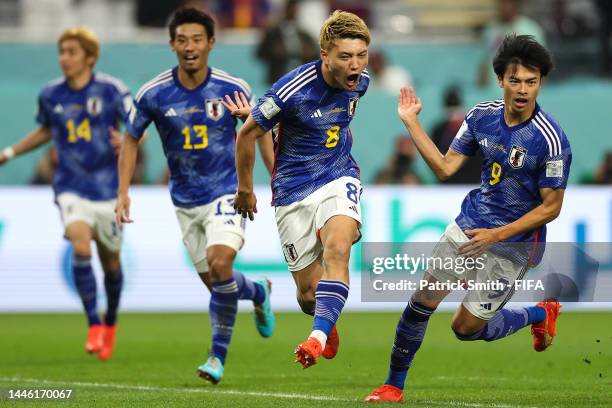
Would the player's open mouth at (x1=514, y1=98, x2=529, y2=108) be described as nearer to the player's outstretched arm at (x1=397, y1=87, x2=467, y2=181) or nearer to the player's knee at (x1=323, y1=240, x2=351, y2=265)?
the player's outstretched arm at (x1=397, y1=87, x2=467, y2=181)

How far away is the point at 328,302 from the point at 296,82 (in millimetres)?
1470

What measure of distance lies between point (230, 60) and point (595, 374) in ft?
37.6

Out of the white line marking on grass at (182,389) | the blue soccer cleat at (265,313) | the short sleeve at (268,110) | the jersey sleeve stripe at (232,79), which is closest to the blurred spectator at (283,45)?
the blue soccer cleat at (265,313)

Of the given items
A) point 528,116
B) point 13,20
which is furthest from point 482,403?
point 13,20

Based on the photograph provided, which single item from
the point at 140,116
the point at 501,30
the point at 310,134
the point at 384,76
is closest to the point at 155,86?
the point at 140,116

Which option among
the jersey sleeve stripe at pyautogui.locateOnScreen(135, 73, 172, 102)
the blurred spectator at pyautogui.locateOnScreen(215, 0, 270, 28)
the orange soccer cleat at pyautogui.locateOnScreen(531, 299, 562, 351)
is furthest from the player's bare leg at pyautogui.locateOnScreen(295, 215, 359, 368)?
the blurred spectator at pyautogui.locateOnScreen(215, 0, 270, 28)

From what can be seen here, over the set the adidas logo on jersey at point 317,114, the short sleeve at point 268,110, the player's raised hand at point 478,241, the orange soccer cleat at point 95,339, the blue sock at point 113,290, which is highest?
the short sleeve at point 268,110

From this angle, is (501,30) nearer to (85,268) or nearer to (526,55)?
(85,268)

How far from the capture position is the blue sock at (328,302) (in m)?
7.86

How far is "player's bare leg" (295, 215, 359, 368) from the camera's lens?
7.82m

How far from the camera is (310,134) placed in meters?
8.68

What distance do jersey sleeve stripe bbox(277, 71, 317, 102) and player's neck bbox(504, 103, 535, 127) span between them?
127 centimetres

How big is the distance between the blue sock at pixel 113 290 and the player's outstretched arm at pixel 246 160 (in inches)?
165

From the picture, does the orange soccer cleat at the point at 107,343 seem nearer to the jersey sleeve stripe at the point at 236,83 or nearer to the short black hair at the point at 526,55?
the jersey sleeve stripe at the point at 236,83
